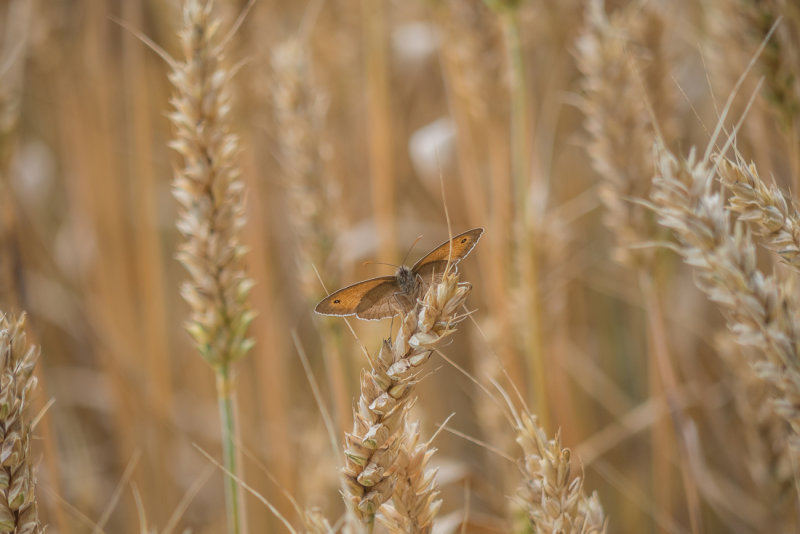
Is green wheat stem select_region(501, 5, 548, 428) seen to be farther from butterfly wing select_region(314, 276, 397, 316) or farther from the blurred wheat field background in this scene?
butterfly wing select_region(314, 276, 397, 316)

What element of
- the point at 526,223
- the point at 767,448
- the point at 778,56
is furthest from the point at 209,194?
the point at 767,448

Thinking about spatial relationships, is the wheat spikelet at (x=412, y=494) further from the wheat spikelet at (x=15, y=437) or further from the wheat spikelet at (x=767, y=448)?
the wheat spikelet at (x=767, y=448)

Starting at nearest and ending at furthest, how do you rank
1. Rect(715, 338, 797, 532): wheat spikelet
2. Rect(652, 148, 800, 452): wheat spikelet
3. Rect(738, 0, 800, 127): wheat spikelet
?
1. Rect(652, 148, 800, 452): wheat spikelet
2. Rect(738, 0, 800, 127): wheat spikelet
3. Rect(715, 338, 797, 532): wheat spikelet

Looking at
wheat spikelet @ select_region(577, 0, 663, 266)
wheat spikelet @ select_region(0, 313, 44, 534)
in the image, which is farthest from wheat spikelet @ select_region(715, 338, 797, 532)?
wheat spikelet @ select_region(0, 313, 44, 534)

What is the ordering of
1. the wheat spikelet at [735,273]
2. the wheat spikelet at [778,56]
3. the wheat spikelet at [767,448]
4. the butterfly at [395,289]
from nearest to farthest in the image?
1. the wheat spikelet at [735,273]
2. the butterfly at [395,289]
3. the wheat spikelet at [778,56]
4. the wheat spikelet at [767,448]

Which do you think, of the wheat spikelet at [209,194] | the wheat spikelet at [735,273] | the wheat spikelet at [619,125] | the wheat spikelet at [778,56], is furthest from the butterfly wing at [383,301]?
the wheat spikelet at [778,56]

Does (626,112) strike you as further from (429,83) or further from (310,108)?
(429,83)
